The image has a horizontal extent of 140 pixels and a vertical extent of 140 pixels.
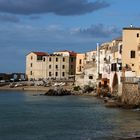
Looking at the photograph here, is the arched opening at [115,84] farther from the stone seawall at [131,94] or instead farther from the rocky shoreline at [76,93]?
the stone seawall at [131,94]

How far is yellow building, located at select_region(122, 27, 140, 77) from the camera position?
85625 mm

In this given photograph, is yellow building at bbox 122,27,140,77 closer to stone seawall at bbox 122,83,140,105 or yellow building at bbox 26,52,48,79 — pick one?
stone seawall at bbox 122,83,140,105

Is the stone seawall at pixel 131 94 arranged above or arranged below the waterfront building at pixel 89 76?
below

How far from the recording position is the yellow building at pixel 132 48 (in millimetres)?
85625

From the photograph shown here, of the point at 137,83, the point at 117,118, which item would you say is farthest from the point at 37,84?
the point at 117,118

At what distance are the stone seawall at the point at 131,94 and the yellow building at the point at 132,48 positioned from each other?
1150 cm

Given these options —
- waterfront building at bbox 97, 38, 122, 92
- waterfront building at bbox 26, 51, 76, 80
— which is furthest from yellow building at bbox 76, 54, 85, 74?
waterfront building at bbox 97, 38, 122, 92

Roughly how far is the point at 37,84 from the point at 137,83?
251ft

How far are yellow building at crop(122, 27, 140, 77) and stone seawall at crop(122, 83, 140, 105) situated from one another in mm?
11501

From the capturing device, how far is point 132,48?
8612 centimetres

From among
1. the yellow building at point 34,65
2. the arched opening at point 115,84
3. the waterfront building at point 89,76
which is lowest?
the arched opening at point 115,84

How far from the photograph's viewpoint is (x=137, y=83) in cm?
7088

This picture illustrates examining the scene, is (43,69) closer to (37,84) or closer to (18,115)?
(37,84)

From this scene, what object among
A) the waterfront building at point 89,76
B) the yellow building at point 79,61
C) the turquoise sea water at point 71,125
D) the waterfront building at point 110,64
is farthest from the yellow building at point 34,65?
the turquoise sea water at point 71,125
